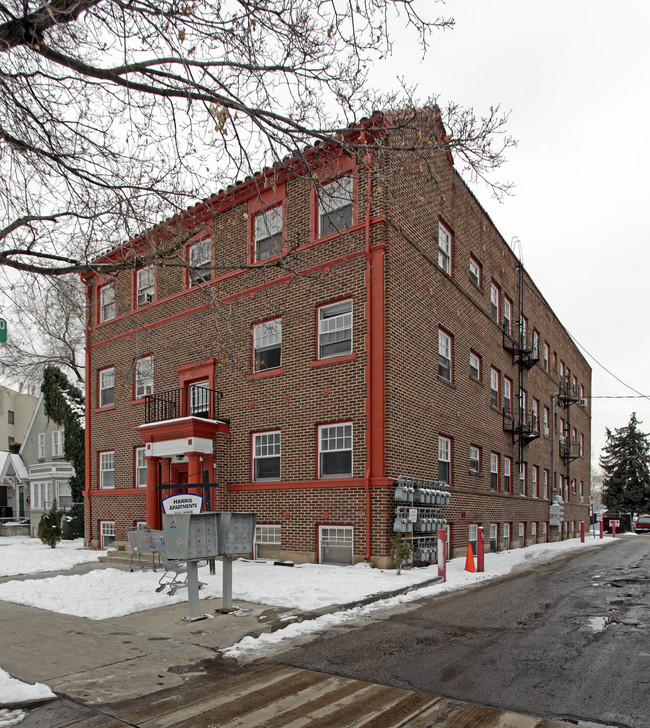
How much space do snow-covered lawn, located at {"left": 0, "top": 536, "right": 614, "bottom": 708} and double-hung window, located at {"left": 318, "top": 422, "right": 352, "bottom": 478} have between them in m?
2.17

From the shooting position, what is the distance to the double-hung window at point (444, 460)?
56.2 ft

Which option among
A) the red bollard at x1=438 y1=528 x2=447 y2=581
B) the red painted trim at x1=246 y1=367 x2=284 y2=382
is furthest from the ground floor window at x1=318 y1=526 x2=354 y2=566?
the red painted trim at x1=246 y1=367 x2=284 y2=382

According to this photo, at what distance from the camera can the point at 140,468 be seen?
66.2 ft

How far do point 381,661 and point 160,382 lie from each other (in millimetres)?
14379

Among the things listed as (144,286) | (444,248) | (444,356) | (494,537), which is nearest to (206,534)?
(444,356)

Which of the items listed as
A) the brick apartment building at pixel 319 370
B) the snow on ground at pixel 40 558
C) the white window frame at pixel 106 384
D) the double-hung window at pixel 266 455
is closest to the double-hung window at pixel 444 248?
the brick apartment building at pixel 319 370

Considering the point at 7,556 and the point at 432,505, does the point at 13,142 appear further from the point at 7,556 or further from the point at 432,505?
the point at 7,556

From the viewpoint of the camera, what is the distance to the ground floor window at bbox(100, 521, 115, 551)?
69.5 feet

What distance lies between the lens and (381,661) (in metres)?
6.72

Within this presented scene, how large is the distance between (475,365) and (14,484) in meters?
33.0

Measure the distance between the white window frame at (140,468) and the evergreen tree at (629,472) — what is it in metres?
52.9

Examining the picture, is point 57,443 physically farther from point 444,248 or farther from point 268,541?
point 444,248

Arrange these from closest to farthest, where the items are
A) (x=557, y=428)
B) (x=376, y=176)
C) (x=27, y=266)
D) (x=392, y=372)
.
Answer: (x=27, y=266)
(x=376, y=176)
(x=392, y=372)
(x=557, y=428)

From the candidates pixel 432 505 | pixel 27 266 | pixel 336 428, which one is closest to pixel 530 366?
pixel 432 505
